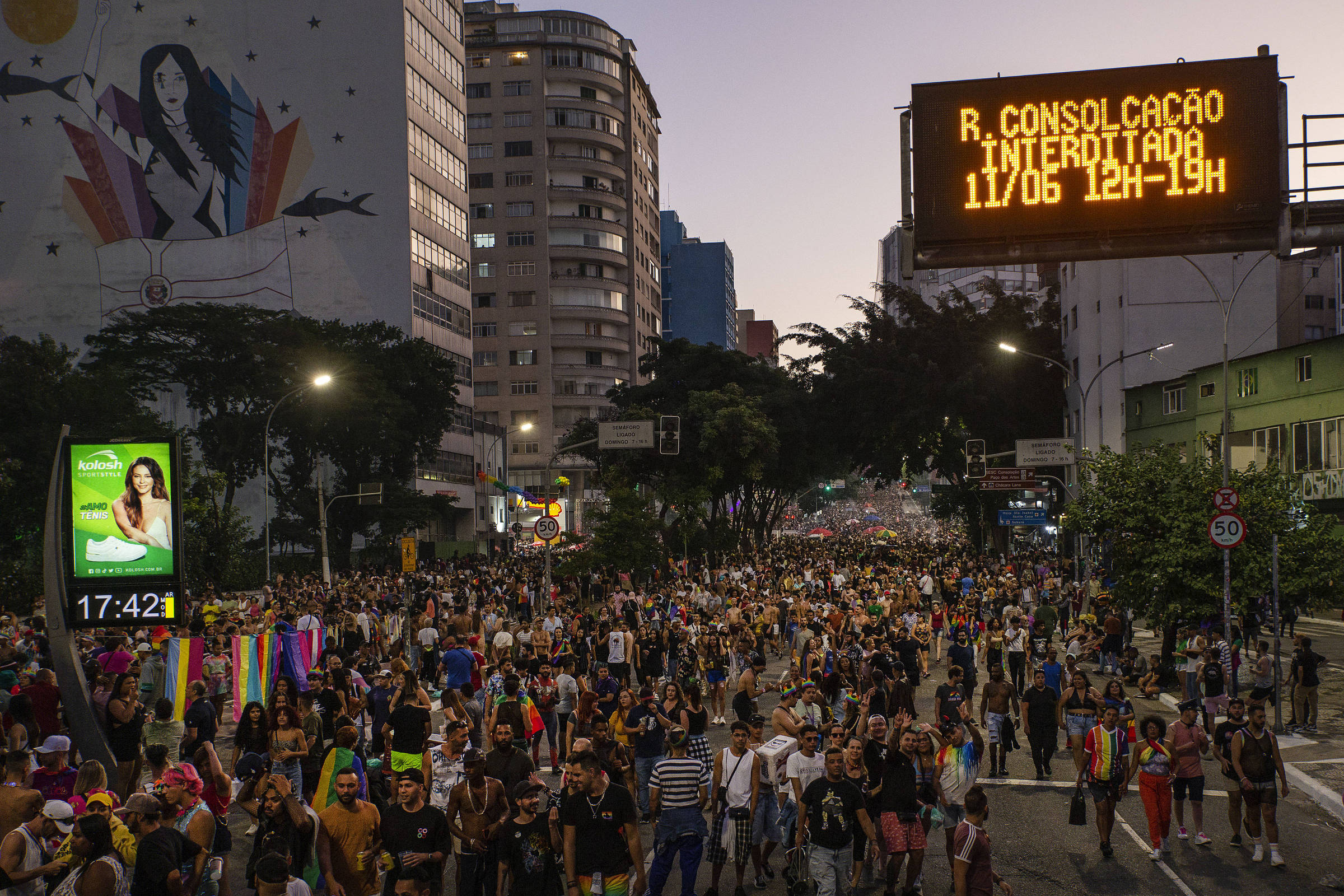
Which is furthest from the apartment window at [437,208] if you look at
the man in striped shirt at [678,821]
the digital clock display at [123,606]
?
the man in striped shirt at [678,821]

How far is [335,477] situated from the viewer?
64562mm

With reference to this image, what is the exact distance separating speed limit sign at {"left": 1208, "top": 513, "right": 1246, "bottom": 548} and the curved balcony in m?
95.2

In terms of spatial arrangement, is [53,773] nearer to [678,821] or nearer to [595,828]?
[595,828]

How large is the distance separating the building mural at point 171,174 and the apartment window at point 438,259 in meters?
2.20

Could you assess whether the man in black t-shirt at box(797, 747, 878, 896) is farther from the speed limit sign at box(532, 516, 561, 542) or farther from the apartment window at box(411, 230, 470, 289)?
the apartment window at box(411, 230, 470, 289)

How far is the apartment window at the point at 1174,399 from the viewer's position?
47750 mm

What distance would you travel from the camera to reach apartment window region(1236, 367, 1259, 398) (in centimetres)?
4134

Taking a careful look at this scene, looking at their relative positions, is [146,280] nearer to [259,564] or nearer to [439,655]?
[259,564]

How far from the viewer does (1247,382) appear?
138ft

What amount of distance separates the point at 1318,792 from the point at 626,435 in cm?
3128

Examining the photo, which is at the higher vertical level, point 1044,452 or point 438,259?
point 438,259

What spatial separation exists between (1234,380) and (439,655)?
32.8 metres

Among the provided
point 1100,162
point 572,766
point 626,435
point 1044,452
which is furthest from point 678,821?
point 1044,452

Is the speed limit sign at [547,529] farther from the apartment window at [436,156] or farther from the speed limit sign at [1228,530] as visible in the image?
the apartment window at [436,156]
